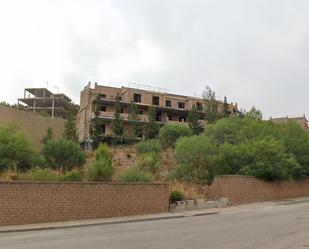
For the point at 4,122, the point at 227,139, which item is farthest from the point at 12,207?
the point at 4,122

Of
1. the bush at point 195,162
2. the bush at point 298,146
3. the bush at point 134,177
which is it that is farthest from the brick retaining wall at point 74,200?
the bush at point 298,146

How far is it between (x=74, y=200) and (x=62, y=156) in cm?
1871

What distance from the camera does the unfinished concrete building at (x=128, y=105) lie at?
8175 centimetres

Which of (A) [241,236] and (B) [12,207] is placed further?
(B) [12,207]

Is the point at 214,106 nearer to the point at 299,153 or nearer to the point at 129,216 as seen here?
the point at 299,153

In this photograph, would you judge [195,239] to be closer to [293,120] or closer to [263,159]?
[263,159]

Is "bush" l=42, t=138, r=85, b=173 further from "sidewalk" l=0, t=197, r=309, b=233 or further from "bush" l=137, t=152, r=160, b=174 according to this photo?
"sidewalk" l=0, t=197, r=309, b=233

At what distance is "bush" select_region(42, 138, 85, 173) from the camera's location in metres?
41.7

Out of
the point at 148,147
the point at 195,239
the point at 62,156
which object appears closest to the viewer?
the point at 195,239

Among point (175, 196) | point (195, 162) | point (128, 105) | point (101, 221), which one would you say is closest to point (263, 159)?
point (195, 162)

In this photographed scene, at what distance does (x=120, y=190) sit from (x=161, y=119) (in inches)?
2479

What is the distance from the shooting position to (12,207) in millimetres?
22328

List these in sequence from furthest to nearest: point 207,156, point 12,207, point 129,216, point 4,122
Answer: point 4,122 < point 207,156 < point 129,216 < point 12,207

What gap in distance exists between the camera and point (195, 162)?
116ft
